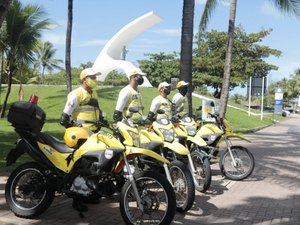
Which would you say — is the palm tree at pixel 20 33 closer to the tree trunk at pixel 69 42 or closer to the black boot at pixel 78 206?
the tree trunk at pixel 69 42

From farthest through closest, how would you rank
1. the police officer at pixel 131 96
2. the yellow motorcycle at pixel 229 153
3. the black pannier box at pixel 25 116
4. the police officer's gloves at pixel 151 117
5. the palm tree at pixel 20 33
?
the palm tree at pixel 20 33 < the yellow motorcycle at pixel 229 153 < the police officer's gloves at pixel 151 117 < the police officer at pixel 131 96 < the black pannier box at pixel 25 116

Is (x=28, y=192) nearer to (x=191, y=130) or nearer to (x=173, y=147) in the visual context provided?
(x=173, y=147)

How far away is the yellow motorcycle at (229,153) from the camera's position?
8.59 meters

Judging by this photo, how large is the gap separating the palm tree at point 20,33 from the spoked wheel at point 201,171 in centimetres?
1684

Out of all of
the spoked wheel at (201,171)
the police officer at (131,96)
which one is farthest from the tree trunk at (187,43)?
the police officer at (131,96)

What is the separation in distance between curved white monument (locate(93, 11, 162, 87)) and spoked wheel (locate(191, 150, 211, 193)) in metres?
35.3

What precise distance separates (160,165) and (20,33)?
18092 mm

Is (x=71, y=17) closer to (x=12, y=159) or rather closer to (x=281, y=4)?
(x=281, y=4)

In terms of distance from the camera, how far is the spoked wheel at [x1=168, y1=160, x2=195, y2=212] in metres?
6.04

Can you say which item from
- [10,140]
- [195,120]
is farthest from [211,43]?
[195,120]

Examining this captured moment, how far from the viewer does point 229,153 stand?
8.91 meters

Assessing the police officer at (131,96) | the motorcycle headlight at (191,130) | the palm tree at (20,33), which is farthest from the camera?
the palm tree at (20,33)

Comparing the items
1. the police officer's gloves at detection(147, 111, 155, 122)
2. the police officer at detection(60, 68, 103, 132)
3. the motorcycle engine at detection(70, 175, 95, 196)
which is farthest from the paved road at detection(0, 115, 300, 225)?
the police officer's gloves at detection(147, 111, 155, 122)

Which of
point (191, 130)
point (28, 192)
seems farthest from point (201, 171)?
point (28, 192)
